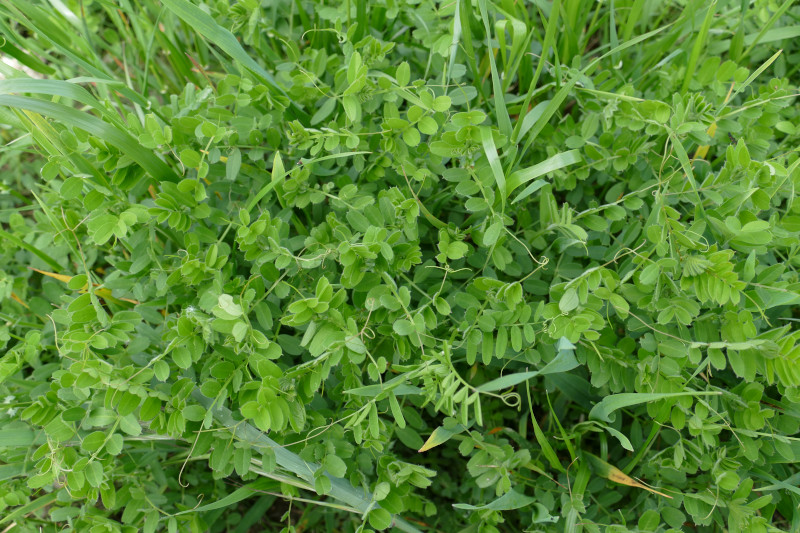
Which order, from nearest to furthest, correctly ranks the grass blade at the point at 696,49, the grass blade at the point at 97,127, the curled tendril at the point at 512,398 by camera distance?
the curled tendril at the point at 512,398 < the grass blade at the point at 97,127 < the grass blade at the point at 696,49

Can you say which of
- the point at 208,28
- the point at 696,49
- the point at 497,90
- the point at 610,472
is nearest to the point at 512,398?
the point at 610,472

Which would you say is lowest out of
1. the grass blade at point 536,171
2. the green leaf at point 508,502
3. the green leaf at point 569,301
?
the green leaf at point 508,502

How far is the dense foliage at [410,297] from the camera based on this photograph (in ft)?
4.96

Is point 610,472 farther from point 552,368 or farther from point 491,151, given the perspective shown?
point 491,151

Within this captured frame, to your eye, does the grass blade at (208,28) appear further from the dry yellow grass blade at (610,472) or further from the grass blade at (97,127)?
the dry yellow grass blade at (610,472)

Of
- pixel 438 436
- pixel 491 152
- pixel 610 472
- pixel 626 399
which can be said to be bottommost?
pixel 610 472

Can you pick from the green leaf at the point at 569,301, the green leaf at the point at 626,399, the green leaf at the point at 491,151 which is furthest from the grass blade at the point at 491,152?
the green leaf at the point at 626,399

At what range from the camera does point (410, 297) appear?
164 centimetres

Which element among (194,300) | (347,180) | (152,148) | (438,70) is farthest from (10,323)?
(438,70)

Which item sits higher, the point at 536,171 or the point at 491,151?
the point at 491,151

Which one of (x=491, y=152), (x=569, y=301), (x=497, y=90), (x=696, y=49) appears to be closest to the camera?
(x=569, y=301)

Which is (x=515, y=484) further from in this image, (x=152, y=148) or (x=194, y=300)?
(x=152, y=148)

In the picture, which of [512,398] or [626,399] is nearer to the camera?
[626,399]

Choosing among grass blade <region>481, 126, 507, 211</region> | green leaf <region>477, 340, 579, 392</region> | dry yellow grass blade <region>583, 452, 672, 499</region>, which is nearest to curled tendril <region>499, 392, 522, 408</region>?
green leaf <region>477, 340, 579, 392</region>
